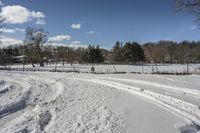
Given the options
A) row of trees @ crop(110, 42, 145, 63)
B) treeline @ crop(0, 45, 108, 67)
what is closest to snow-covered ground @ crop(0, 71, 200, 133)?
treeline @ crop(0, 45, 108, 67)

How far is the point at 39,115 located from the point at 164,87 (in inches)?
326

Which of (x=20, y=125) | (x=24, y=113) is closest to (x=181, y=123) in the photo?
(x=20, y=125)

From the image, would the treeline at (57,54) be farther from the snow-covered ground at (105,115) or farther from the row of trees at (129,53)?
the snow-covered ground at (105,115)

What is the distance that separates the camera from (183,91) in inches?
503

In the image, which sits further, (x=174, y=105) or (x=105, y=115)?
(x=174, y=105)

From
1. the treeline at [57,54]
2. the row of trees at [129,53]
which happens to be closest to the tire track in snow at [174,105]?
the treeline at [57,54]

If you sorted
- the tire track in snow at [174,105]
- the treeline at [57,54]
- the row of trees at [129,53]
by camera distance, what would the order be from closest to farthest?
the tire track in snow at [174,105] < the treeline at [57,54] < the row of trees at [129,53]

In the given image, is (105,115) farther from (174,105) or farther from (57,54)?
(57,54)

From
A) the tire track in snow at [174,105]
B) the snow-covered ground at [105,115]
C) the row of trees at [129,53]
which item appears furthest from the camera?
the row of trees at [129,53]

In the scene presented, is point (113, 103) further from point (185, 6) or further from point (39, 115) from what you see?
point (185, 6)

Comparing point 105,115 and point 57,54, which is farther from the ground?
point 57,54

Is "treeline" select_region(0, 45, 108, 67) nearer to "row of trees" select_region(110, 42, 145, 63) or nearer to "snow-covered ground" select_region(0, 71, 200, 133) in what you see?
"row of trees" select_region(110, 42, 145, 63)

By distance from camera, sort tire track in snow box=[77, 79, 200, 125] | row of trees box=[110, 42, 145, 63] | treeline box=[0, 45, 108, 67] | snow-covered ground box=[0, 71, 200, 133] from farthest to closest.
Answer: row of trees box=[110, 42, 145, 63] < treeline box=[0, 45, 108, 67] < tire track in snow box=[77, 79, 200, 125] < snow-covered ground box=[0, 71, 200, 133]

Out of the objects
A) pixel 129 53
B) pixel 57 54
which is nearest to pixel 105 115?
pixel 129 53
